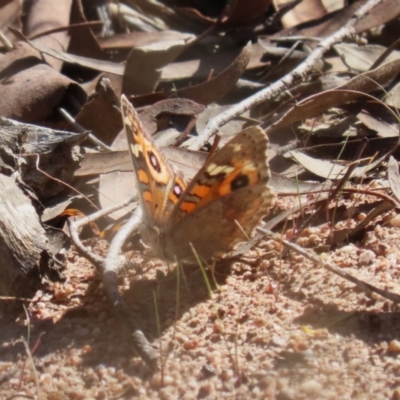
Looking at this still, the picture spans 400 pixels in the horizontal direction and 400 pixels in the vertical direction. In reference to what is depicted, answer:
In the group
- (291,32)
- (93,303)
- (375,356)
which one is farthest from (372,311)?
(291,32)

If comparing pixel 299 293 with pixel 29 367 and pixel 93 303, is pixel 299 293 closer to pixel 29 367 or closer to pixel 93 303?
pixel 93 303

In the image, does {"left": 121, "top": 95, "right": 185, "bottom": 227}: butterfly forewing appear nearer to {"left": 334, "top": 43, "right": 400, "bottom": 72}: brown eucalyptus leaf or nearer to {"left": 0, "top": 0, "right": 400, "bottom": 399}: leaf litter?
{"left": 0, "top": 0, "right": 400, "bottom": 399}: leaf litter

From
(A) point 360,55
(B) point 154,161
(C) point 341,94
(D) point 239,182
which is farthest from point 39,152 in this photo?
(A) point 360,55

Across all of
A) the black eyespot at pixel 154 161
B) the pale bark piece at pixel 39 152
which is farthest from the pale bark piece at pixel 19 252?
the black eyespot at pixel 154 161

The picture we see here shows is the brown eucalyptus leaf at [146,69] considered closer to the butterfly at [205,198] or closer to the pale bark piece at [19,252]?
the butterfly at [205,198]

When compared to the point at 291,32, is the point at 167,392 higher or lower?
lower

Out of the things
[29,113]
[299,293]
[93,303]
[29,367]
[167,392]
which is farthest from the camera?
[29,113]

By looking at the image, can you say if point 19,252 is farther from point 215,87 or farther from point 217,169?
point 215,87
